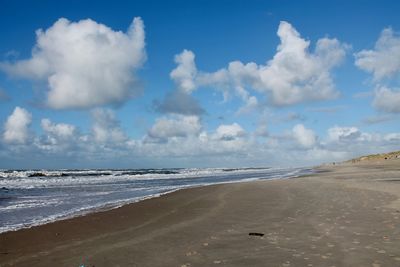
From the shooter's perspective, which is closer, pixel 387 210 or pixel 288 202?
pixel 387 210

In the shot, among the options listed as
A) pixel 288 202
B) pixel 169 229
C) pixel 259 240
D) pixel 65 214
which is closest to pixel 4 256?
pixel 169 229

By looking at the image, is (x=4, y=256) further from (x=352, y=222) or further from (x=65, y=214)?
(x=352, y=222)

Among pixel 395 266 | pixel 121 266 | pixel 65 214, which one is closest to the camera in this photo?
pixel 395 266

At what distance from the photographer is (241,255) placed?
9008mm

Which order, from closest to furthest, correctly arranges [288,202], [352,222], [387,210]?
1. [352,222]
2. [387,210]
3. [288,202]

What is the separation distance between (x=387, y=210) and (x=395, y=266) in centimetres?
839

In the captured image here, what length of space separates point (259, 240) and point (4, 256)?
7.04 m

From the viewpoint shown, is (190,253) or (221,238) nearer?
(190,253)

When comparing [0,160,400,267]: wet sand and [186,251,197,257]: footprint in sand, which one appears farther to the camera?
[186,251,197,257]: footprint in sand

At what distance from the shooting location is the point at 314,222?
13133 mm

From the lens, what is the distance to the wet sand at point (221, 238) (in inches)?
342

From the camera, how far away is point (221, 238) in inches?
435

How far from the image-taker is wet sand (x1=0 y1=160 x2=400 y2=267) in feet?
28.5

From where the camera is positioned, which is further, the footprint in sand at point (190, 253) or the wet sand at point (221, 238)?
the footprint in sand at point (190, 253)
